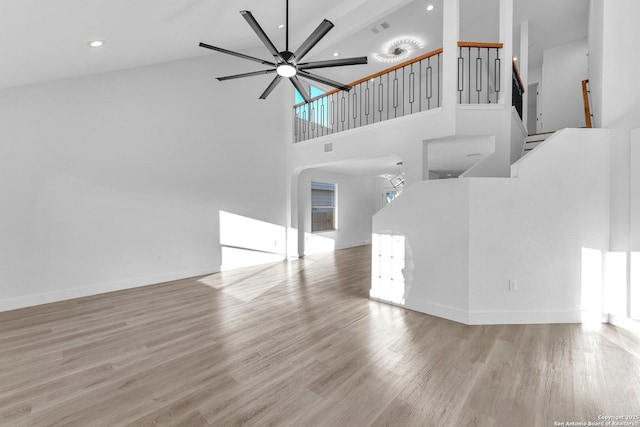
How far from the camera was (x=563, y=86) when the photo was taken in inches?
304

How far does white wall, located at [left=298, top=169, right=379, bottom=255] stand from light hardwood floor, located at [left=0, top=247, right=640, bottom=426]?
4485 mm

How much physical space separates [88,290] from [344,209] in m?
6.94

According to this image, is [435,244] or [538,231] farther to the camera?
[435,244]

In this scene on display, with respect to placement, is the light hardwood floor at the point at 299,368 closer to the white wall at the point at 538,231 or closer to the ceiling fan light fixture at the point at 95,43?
the white wall at the point at 538,231

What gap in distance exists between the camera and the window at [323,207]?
28.7 feet

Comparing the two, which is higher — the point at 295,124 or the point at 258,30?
the point at 295,124

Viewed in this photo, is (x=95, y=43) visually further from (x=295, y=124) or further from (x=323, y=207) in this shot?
(x=323, y=207)

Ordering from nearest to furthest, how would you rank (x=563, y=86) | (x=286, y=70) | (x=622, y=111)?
(x=286, y=70)
(x=622, y=111)
(x=563, y=86)

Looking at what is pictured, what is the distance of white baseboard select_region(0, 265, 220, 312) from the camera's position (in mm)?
3930

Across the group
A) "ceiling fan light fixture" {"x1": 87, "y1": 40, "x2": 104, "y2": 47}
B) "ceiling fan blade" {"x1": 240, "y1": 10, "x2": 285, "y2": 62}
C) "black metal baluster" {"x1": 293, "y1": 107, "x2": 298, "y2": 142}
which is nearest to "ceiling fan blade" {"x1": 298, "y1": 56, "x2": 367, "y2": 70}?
"ceiling fan blade" {"x1": 240, "y1": 10, "x2": 285, "y2": 62}

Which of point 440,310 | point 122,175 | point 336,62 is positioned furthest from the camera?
point 122,175

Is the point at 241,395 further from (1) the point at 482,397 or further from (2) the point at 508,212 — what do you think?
(2) the point at 508,212

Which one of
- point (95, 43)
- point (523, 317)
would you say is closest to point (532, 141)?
point (523, 317)

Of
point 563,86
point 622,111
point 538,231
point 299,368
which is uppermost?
point 563,86
